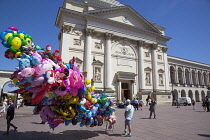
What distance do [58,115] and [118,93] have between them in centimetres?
2019

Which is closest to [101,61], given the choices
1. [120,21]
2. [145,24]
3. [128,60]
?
[128,60]

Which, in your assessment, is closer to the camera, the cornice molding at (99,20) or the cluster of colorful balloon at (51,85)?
the cluster of colorful balloon at (51,85)

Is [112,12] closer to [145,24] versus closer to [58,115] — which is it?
[145,24]

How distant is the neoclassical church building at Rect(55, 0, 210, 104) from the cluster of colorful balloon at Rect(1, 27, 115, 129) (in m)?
16.4

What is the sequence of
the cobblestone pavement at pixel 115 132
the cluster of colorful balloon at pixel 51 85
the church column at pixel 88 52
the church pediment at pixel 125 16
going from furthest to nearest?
1. the church pediment at pixel 125 16
2. the church column at pixel 88 52
3. the cobblestone pavement at pixel 115 132
4. the cluster of colorful balloon at pixel 51 85

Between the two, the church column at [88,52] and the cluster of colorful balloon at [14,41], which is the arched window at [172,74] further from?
the cluster of colorful balloon at [14,41]

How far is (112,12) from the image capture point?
26.9 metres

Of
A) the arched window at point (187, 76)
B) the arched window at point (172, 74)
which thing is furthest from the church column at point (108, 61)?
the arched window at point (187, 76)

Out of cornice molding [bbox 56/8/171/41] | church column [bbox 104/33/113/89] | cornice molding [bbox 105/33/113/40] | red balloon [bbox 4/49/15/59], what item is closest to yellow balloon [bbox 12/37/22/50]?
red balloon [bbox 4/49/15/59]

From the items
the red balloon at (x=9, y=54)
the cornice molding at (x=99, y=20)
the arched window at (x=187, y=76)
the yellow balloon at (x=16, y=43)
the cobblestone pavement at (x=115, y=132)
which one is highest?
the cornice molding at (x=99, y=20)

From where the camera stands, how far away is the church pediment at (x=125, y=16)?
25936 millimetres

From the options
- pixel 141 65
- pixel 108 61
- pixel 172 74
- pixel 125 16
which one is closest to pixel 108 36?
pixel 108 61

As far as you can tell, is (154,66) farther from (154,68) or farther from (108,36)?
(108,36)

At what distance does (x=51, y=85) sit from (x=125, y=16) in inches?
1077
